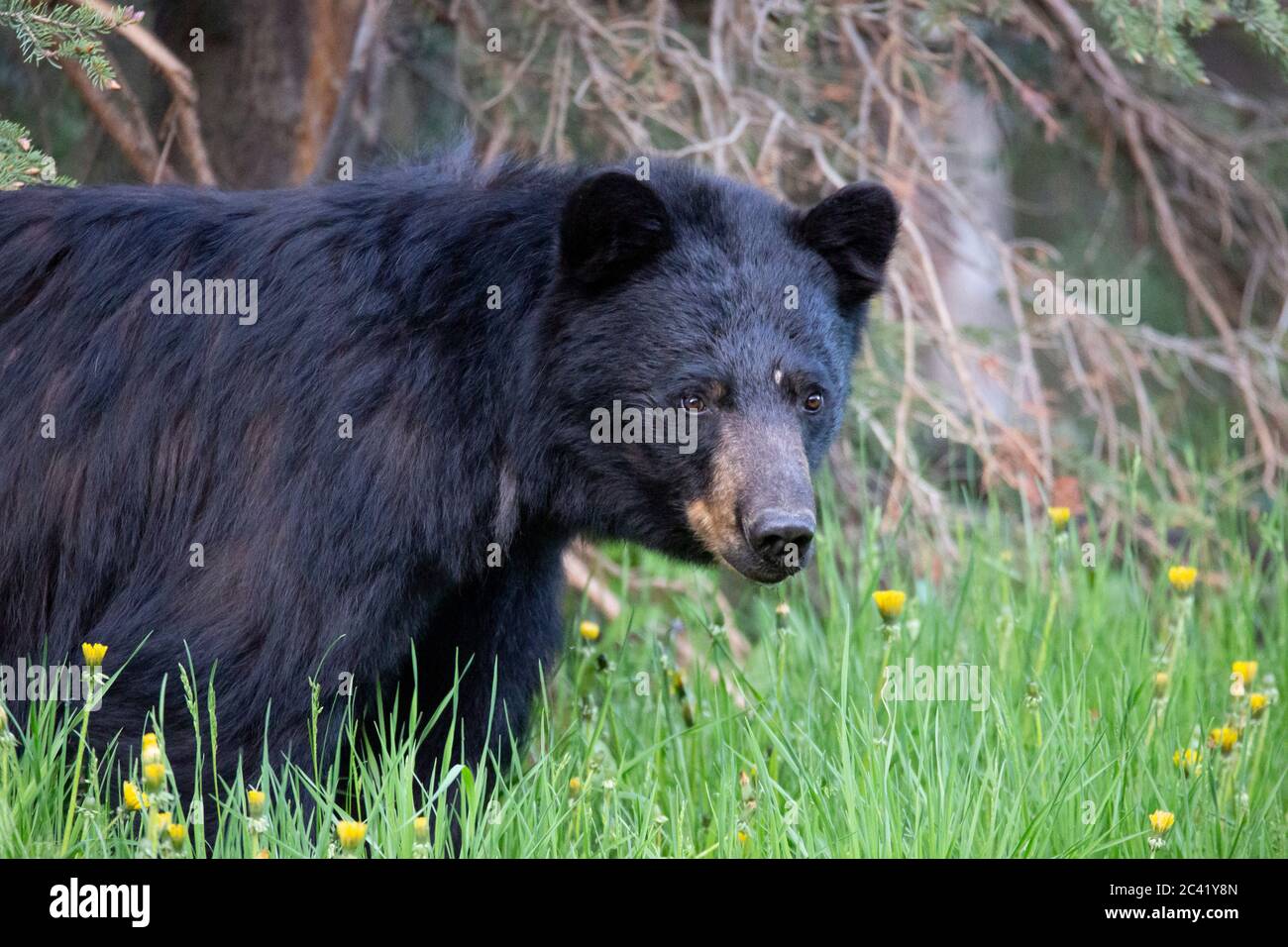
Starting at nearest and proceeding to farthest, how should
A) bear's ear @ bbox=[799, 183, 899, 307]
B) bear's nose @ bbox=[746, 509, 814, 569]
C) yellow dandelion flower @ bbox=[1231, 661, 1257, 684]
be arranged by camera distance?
bear's nose @ bbox=[746, 509, 814, 569], bear's ear @ bbox=[799, 183, 899, 307], yellow dandelion flower @ bbox=[1231, 661, 1257, 684]

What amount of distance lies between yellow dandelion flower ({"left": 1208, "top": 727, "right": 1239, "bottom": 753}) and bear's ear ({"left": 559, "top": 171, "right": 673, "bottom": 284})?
194cm

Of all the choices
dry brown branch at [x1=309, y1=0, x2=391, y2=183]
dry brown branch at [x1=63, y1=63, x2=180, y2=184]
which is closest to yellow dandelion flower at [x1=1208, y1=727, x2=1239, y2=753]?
dry brown branch at [x1=309, y1=0, x2=391, y2=183]

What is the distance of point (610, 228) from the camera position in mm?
3910

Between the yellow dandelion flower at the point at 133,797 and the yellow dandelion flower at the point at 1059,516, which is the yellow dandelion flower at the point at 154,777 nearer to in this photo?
the yellow dandelion flower at the point at 133,797

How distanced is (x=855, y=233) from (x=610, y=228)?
74 cm

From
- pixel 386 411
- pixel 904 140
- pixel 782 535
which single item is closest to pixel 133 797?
pixel 386 411

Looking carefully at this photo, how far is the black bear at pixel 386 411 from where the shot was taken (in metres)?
3.73

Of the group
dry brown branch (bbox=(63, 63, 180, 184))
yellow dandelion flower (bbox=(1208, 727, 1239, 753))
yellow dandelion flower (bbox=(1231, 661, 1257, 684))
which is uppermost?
dry brown branch (bbox=(63, 63, 180, 184))

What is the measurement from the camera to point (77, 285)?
416 cm

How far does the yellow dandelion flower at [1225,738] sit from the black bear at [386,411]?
1.27 meters

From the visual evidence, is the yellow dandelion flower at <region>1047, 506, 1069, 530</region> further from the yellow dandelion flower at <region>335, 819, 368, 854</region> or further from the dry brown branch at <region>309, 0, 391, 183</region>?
the dry brown branch at <region>309, 0, 391, 183</region>

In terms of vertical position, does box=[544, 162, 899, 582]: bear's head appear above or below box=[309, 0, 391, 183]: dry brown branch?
below

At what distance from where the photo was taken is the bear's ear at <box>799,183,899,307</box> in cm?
416

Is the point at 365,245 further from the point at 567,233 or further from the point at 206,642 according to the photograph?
the point at 206,642
